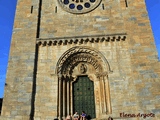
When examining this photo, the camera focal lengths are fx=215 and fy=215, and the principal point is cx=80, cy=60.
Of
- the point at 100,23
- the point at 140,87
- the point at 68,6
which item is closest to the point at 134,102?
the point at 140,87

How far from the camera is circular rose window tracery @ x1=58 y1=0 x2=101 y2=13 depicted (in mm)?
14556

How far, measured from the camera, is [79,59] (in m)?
13.2

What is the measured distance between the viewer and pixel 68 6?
1492 centimetres

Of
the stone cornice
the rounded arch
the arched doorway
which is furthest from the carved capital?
the stone cornice

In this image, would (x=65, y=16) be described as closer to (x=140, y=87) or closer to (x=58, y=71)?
(x=58, y=71)

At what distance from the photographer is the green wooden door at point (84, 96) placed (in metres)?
12.1

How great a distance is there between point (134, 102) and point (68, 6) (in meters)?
7.85

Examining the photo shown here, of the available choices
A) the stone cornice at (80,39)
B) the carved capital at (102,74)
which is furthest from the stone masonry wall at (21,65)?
the carved capital at (102,74)

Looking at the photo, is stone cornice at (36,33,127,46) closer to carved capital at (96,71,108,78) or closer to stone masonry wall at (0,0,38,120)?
stone masonry wall at (0,0,38,120)

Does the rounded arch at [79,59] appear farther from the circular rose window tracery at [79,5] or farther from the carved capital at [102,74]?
the circular rose window tracery at [79,5]

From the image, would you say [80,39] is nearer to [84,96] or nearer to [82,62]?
[82,62]

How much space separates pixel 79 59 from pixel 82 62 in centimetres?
29

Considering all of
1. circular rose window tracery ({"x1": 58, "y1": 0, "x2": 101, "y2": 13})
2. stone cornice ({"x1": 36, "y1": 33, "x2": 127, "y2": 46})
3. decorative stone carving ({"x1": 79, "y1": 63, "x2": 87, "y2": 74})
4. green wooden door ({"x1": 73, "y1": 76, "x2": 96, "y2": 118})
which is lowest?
green wooden door ({"x1": 73, "y1": 76, "x2": 96, "y2": 118})

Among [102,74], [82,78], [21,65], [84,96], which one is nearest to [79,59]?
[82,78]
